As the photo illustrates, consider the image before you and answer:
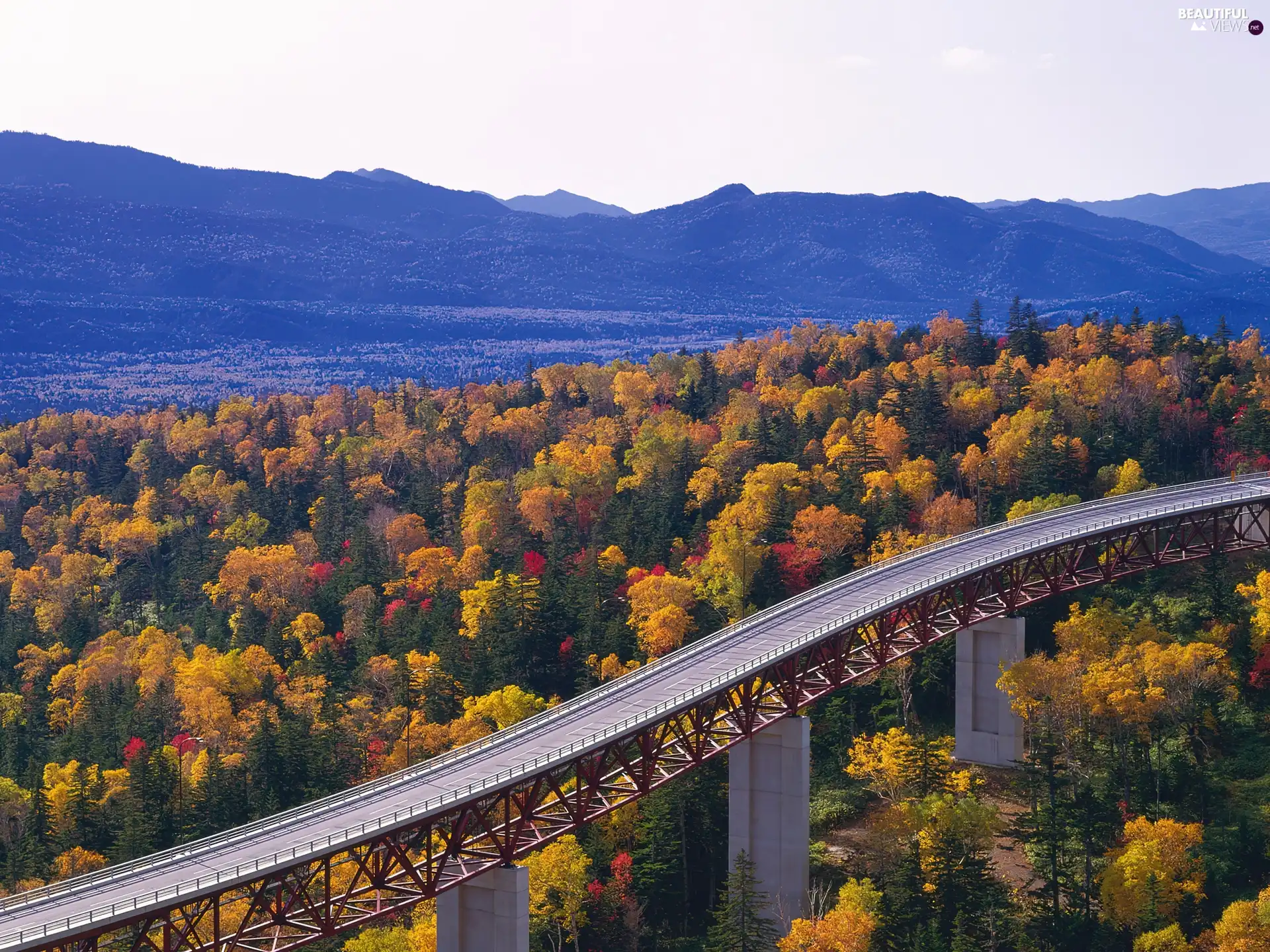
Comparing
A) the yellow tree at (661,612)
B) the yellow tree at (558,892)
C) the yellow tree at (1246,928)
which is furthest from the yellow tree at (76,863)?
the yellow tree at (1246,928)

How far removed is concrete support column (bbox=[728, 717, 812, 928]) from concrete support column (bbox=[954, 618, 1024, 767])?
1875 cm

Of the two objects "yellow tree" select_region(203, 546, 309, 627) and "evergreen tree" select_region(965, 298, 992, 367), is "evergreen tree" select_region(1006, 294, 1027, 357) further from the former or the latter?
"yellow tree" select_region(203, 546, 309, 627)

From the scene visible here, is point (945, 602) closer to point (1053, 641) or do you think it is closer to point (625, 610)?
point (1053, 641)

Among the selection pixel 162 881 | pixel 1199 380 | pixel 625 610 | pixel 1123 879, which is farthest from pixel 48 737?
pixel 1199 380

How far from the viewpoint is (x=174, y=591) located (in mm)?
160000

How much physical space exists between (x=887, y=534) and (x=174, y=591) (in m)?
84.4

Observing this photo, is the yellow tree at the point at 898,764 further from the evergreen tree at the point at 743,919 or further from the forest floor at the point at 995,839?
the evergreen tree at the point at 743,919

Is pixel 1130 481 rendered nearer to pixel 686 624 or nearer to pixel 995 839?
pixel 686 624

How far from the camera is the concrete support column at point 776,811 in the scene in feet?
252

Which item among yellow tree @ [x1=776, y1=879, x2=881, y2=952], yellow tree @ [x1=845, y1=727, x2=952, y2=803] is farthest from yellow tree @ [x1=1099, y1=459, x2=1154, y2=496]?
yellow tree @ [x1=776, y1=879, x2=881, y2=952]

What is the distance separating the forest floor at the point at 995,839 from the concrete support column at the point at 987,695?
1.34m

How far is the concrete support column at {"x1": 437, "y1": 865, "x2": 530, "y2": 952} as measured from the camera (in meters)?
63.4

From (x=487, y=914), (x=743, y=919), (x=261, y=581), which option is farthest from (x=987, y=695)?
(x=261, y=581)

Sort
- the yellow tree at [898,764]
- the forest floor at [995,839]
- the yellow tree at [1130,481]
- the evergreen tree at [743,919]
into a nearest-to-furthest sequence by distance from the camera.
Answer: the evergreen tree at [743,919] → the forest floor at [995,839] → the yellow tree at [898,764] → the yellow tree at [1130,481]
